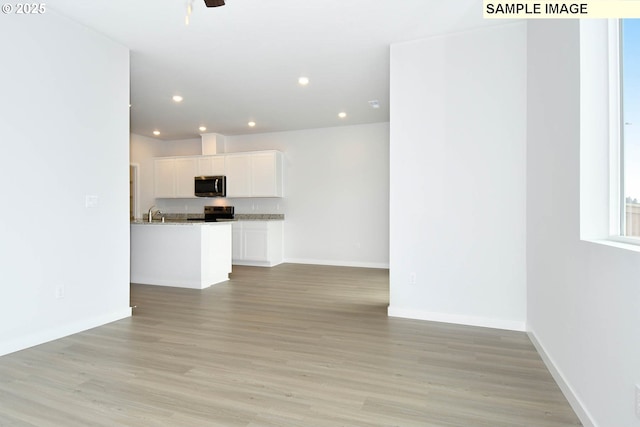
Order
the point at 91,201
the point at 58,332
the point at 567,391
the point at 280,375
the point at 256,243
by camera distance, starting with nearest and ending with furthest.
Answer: the point at 567,391 → the point at 280,375 → the point at 58,332 → the point at 91,201 → the point at 256,243

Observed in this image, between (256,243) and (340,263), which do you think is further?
(340,263)

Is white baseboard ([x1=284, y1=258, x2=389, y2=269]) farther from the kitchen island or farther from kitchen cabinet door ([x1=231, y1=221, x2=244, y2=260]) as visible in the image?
the kitchen island

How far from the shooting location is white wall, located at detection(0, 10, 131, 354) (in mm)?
2668

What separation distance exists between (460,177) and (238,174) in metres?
4.98

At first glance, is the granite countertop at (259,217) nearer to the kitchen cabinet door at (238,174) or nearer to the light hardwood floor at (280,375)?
the kitchen cabinet door at (238,174)

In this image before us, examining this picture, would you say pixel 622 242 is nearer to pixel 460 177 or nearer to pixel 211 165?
pixel 460 177

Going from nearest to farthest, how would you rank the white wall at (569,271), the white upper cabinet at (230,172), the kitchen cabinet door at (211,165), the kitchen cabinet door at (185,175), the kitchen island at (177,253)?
1. the white wall at (569,271)
2. the kitchen island at (177,253)
3. the white upper cabinet at (230,172)
4. the kitchen cabinet door at (211,165)
5. the kitchen cabinet door at (185,175)

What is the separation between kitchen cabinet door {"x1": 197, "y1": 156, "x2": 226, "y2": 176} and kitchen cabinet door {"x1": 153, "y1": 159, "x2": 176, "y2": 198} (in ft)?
2.24

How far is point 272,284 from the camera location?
5.16 meters

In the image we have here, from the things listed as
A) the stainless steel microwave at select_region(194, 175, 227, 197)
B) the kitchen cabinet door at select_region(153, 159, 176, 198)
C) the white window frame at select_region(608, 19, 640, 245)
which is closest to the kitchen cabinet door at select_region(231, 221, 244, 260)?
the stainless steel microwave at select_region(194, 175, 227, 197)

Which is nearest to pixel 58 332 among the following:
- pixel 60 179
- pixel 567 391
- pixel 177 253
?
pixel 60 179

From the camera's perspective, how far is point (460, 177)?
3.30 metres

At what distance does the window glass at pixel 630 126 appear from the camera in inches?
62.6

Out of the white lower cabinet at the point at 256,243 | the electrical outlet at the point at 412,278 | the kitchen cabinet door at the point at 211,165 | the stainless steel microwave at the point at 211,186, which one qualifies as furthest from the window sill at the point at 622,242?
the kitchen cabinet door at the point at 211,165
